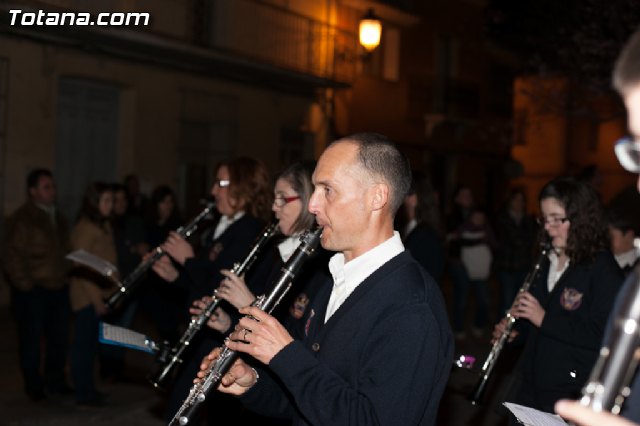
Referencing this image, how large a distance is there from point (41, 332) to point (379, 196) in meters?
5.70

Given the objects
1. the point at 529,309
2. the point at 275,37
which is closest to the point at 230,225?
the point at 529,309

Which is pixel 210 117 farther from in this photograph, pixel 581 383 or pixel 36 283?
pixel 581 383

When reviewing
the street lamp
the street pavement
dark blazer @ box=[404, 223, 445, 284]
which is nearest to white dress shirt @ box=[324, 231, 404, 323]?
dark blazer @ box=[404, 223, 445, 284]

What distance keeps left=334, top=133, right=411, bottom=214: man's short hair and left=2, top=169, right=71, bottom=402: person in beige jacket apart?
542cm

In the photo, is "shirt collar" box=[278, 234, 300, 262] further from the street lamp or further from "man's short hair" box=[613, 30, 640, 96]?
the street lamp

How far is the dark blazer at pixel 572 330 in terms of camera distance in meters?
4.26

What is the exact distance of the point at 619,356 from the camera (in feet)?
4.90

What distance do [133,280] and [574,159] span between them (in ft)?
105

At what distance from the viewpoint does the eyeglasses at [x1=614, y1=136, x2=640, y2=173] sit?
158 centimetres

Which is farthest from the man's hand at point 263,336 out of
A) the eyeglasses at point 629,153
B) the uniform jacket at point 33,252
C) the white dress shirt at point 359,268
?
the uniform jacket at point 33,252

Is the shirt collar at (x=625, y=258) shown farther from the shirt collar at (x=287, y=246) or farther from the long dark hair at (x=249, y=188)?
the shirt collar at (x=287, y=246)

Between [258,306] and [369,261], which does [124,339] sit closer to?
[258,306]

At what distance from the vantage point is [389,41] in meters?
23.5

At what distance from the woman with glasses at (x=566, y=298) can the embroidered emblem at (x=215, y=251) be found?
177cm
